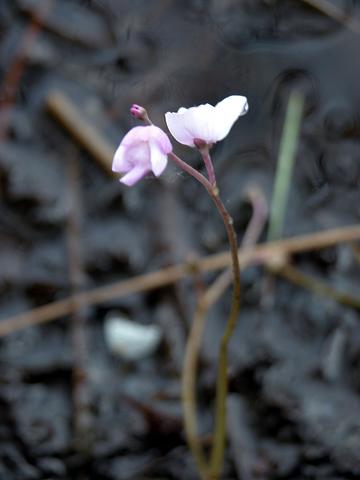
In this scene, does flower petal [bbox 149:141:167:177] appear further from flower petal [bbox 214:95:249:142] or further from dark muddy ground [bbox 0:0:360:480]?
dark muddy ground [bbox 0:0:360:480]

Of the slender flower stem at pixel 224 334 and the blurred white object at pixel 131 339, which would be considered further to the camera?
the blurred white object at pixel 131 339

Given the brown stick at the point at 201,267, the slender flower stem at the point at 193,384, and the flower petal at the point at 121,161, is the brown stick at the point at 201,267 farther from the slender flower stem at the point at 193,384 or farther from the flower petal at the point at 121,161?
the flower petal at the point at 121,161

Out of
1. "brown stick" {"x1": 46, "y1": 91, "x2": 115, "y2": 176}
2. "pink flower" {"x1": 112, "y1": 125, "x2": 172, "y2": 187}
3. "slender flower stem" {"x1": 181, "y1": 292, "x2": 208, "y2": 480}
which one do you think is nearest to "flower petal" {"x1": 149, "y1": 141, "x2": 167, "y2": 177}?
"pink flower" {"x1": 112, "y1": 125, "x2": 172, "y2": 187}

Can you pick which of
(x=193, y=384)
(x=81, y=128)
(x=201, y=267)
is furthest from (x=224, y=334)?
(x=81, y=128)

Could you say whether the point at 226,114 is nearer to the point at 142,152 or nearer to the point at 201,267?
the point at 142,152

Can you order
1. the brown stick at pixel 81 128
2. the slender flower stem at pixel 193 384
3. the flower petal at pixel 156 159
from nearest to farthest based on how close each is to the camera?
the flower petal at pixel 156 159 < the slender flower stem at pixel 193 384 < the brown stick at pixel 81 128

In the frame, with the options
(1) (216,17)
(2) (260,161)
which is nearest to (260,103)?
(2) (260,161)

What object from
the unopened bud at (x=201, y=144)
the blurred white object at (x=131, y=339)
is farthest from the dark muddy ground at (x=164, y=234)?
the unopened bud at (x=201, y=144)
